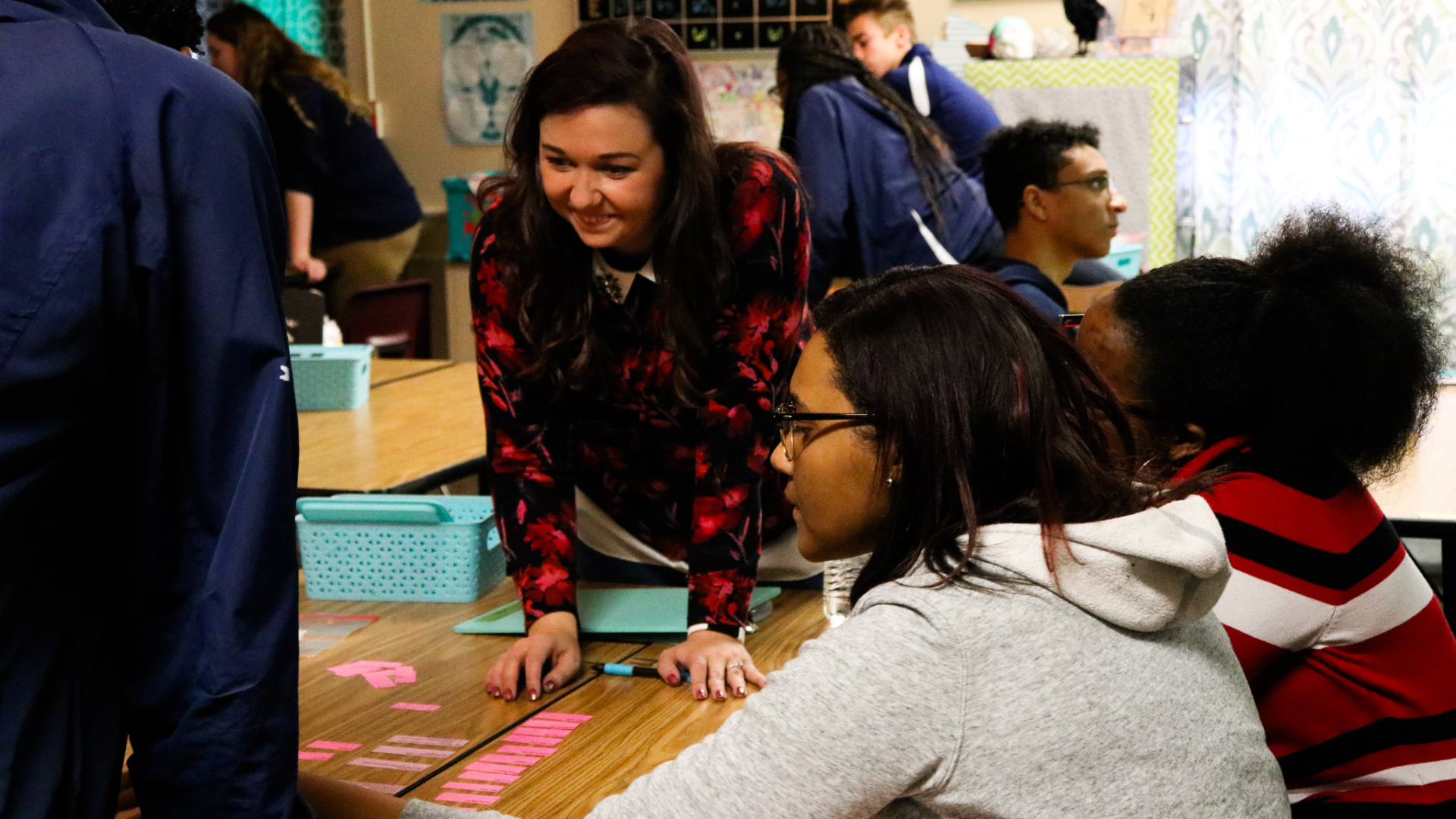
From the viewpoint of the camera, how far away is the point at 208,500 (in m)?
0.88

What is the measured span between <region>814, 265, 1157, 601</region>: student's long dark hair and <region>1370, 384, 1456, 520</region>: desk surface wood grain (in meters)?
1.28

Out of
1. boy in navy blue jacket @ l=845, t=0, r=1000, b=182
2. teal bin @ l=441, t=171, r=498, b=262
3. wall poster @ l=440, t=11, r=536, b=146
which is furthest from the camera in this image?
wall poster @ l=440, t=11, r=536, b=146

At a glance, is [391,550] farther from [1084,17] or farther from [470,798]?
[1084,17]

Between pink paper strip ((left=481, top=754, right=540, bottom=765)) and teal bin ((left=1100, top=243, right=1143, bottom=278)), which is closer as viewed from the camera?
pink paper strip ((left=481, top=754, right=540, bottom=765))

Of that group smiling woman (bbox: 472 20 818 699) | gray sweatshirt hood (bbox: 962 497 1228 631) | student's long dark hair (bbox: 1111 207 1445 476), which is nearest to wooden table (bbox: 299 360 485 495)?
smiling woman (bbox: 472 20 818 699)

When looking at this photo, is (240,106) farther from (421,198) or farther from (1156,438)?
(421,198)

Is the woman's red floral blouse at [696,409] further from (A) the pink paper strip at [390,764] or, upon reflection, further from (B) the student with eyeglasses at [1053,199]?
(B) the student with eyeglasses at [1053,199]

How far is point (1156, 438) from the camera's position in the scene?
1.56 metres

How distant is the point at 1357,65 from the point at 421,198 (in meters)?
3.80

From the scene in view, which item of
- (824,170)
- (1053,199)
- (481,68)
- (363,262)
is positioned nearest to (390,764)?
(1053,199)

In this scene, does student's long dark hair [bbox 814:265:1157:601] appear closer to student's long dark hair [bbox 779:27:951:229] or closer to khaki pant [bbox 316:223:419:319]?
student's long dark hair [bbox 779:27:951:229]

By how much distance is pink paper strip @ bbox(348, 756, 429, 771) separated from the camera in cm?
129

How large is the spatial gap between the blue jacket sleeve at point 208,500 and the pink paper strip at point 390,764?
403 mm

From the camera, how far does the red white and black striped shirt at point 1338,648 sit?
4.39ft
